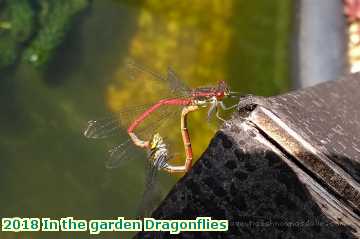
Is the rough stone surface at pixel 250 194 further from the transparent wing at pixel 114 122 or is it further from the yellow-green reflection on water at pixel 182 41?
the yellow-green reflection on water at pixel 182 41

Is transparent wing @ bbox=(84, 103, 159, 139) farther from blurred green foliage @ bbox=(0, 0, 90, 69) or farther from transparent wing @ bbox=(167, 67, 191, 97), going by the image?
blurred green foliage @ bbox=(0, 0, 90, 69)

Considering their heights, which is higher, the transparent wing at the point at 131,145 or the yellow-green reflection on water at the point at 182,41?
the yellow-green reflection on water at the point at 182,41

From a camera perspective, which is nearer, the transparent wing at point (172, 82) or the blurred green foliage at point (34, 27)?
the transparent wing at point (172, 82)

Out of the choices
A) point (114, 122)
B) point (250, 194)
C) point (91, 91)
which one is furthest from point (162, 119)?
point (91, 91)

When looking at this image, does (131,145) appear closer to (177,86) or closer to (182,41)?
(177,86)

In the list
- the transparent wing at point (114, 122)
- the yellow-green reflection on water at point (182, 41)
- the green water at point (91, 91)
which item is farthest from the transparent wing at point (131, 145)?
the yellow-green reflection on water at point (182, 41)
